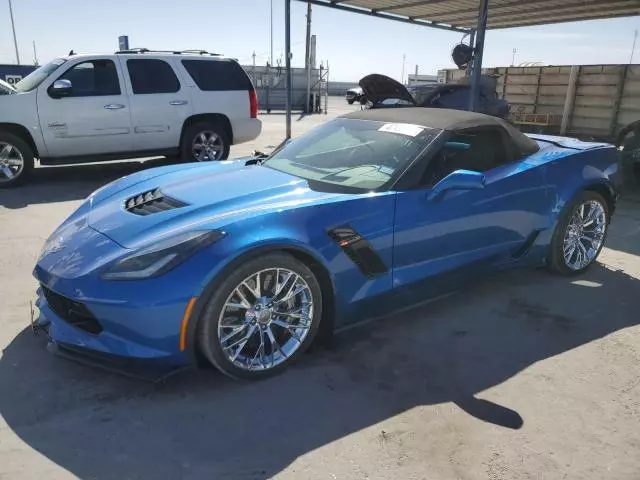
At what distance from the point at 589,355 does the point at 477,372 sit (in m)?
0.80

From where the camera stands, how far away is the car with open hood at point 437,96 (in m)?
11.4

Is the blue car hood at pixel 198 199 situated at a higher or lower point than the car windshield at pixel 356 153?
lower

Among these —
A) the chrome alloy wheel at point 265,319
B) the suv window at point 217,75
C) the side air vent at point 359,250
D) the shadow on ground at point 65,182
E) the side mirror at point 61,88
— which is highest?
the suv window at point 217,75

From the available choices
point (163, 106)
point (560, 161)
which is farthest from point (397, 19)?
Result: point (560, 161)

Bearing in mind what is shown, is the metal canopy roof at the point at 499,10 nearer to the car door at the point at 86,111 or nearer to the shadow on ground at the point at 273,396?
the car door at the point at 86,111

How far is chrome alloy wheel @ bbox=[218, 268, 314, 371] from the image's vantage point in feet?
8.75

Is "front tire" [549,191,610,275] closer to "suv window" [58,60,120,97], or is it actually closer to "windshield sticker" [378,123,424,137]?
"windshield sticker" [378,123,424,137]

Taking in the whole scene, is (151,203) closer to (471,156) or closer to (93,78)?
(471,156)

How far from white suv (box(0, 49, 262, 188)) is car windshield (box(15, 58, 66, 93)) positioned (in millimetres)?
21

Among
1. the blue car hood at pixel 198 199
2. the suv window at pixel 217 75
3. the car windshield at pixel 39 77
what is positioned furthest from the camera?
the suv window at pixel 217 75

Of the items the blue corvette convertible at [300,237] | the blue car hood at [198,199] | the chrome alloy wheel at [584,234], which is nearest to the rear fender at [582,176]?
the blue corvette convertible at [300,237]

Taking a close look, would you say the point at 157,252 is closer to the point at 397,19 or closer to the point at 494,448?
the point at 494,448

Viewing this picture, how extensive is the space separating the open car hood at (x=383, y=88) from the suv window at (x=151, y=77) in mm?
5103

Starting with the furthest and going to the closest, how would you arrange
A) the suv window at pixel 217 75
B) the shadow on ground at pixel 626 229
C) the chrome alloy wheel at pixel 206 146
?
the chrome alloy wheel at pixel 206 146, the suv window at pixel 217 75, the shadow on ground at pixel 626 229
